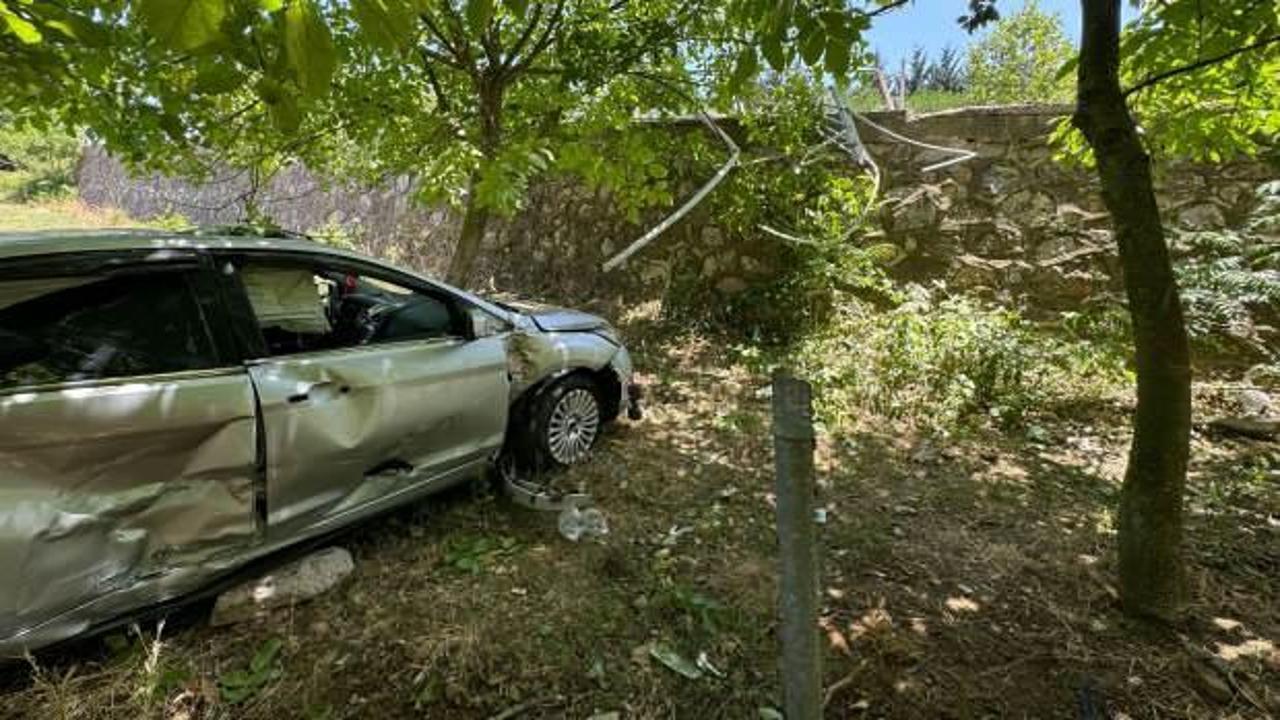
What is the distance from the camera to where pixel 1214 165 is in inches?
209

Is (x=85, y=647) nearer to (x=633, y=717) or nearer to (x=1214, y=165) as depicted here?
(x=633, y=717)

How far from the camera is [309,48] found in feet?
3.10

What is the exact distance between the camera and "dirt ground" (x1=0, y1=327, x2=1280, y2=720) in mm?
2115

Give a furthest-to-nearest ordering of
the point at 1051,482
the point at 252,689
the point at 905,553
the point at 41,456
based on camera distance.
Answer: the point at 1051,482 < the point at 905,553 < the point at 252,689 < the point at 41,456

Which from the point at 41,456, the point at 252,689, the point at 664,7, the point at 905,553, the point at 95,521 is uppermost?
the point at 664,7

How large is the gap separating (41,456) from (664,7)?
14.6 ft

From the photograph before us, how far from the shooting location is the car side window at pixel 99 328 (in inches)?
74.9

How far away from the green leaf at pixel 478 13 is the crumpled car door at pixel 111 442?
168 cm

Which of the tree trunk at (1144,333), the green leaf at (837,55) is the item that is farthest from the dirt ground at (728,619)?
the green leaf at (837,55)

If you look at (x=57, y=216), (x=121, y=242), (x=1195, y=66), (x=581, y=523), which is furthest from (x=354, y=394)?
(x=57, y=216)

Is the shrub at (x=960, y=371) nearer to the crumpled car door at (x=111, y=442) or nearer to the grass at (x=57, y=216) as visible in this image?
the crumpled car door at (x=111, y=442)

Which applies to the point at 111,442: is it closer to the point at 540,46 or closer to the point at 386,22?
the point at 386,22

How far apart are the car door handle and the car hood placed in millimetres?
1265

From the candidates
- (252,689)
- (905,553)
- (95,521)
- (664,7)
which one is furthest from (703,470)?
(664,7)
